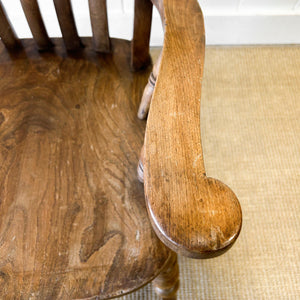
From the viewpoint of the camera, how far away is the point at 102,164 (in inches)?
23.0

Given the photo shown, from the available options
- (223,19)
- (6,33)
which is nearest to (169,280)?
(6,33)

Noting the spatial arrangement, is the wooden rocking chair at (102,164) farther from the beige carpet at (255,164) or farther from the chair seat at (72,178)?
the beige carpet at (255,164)

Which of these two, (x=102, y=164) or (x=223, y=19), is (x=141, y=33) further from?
(x=223, y=19)

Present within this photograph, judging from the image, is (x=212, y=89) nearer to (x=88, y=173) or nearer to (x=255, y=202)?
(x=255, y=202)

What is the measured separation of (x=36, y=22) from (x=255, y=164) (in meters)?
0.75

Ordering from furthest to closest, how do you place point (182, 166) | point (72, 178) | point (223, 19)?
point (223, 19) → point (72, 178) → point (182, 166)

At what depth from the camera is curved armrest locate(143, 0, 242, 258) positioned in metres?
0.32

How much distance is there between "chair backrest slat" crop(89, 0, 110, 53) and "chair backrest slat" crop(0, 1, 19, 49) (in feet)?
0.53

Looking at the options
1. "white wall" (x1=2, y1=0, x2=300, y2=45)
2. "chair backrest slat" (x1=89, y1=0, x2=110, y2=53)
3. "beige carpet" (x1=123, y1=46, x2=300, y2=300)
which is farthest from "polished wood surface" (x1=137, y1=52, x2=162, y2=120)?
"white wall" (x1=2, y1=0, x2=300, y2=45)

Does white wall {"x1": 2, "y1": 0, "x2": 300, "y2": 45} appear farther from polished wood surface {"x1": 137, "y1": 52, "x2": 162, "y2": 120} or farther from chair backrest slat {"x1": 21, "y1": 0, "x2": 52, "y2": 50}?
polished wood surface {"x1": 137, "y1": 52, "x2": 162, "y2": 120}

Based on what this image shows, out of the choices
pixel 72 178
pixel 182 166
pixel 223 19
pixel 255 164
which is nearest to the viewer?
pixel 182 166

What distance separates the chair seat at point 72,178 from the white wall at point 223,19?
1.53ft

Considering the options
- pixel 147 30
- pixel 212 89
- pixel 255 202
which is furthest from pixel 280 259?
pixel 147 30

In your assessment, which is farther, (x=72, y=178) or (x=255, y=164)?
(x=255, y=164)
